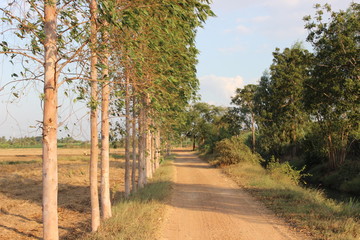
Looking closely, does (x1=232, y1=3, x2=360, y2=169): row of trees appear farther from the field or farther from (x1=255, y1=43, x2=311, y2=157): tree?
the field

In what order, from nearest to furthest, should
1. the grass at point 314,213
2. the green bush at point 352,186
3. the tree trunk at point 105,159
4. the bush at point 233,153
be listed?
the grass at point 314,213, the tree trunk at point 105,159, the green bush at point 352,186, the bush at point 233,153

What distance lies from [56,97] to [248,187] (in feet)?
41.1

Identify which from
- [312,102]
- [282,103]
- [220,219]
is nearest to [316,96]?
[312,102]

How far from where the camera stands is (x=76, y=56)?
19.9 ft

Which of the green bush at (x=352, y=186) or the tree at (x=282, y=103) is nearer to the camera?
the green bush at (x=352, y=186)

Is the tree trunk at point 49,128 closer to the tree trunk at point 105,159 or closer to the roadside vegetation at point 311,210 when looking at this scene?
the tree trunk at point 105,159

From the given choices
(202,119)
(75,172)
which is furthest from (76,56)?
(202,119)

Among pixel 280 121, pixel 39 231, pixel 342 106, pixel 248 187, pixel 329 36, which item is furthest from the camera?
pixel 280 121

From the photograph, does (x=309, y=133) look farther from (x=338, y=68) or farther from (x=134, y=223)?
(x=134, y=223)

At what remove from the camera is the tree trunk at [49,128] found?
18.4 ft

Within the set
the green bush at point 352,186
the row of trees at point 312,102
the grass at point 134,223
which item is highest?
the row of trees at point 312,102

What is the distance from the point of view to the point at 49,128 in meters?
5.61

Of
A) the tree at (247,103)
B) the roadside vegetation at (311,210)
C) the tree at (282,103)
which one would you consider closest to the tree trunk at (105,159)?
the roadside vegetation at (311,210)

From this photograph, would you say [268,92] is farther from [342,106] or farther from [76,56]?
[76,56]
